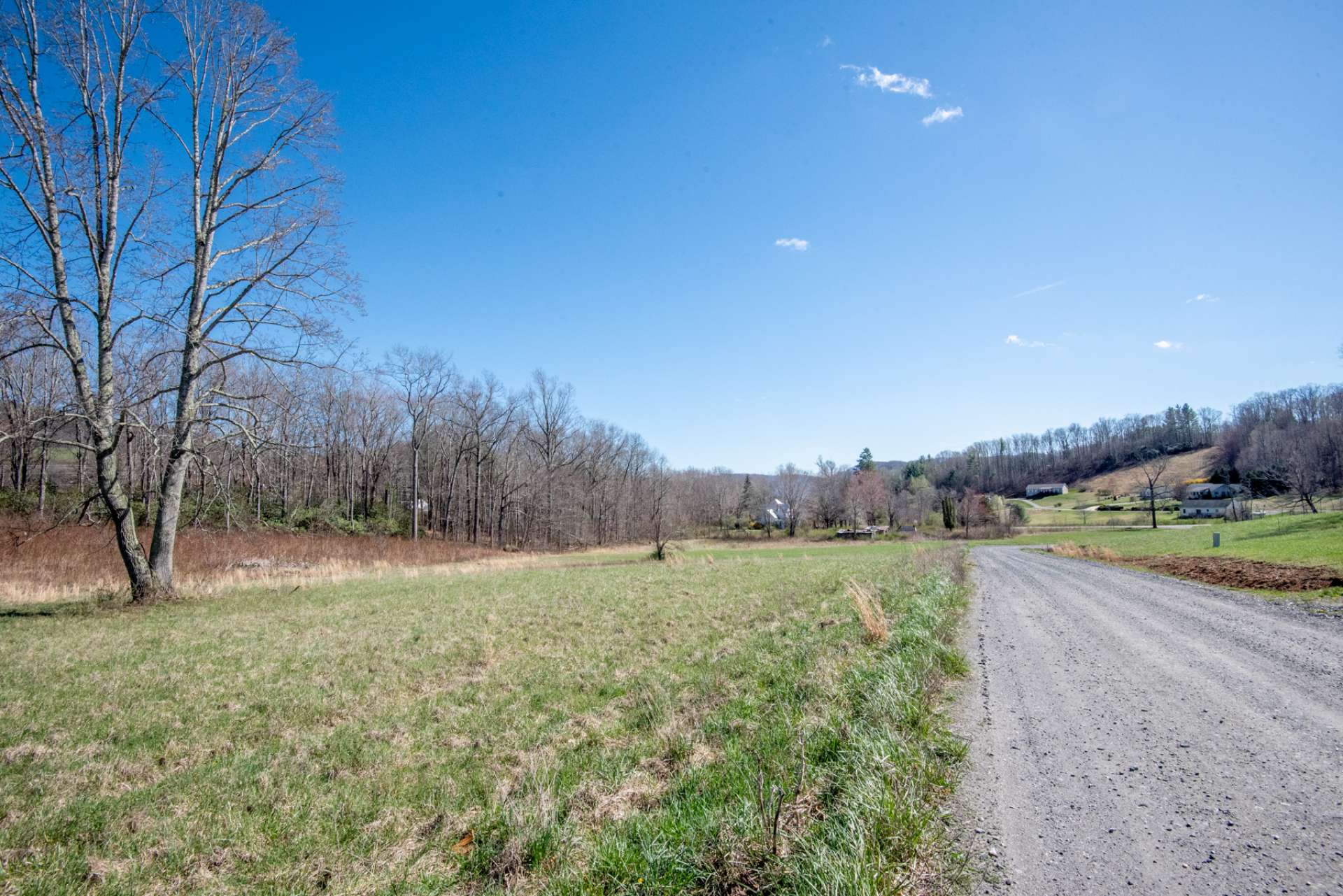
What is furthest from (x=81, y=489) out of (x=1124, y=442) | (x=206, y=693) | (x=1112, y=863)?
(x=1124, y=442)

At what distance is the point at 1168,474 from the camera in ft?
399

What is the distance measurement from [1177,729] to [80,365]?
21.2 m

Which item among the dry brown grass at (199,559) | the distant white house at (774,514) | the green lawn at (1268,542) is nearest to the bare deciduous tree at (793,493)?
the distant white house at (774,514)

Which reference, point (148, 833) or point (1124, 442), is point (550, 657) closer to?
point (148, 833)

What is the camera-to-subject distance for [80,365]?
511 inches

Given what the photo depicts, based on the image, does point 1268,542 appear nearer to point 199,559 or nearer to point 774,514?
point 199,559

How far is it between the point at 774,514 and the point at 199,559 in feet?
306

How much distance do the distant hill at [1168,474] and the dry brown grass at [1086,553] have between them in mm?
98277

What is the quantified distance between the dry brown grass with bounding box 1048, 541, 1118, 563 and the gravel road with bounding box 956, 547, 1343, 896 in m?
23.0

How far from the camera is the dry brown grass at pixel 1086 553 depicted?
29.0 metres

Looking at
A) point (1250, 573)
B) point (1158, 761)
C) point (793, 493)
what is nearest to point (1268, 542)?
point (1250, 573)

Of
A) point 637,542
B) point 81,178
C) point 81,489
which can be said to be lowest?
point 637,542

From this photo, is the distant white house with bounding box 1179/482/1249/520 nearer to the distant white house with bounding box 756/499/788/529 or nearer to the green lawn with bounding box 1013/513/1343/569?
Result: the green lawn with bounding box 1013/513/1343/569

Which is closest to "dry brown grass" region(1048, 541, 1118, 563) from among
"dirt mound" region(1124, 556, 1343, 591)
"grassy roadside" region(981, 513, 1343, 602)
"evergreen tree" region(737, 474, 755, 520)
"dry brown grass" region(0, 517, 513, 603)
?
"grassy roadside" region(981, 513, 1343, 602)
